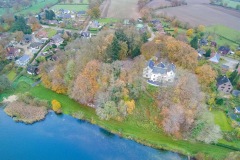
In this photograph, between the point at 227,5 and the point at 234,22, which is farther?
the point at 227,5

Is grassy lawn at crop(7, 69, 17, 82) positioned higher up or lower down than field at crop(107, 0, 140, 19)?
lower down

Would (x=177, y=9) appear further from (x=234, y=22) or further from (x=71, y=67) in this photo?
(x=71, y=67)

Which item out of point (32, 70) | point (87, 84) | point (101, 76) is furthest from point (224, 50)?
point (32, 70)

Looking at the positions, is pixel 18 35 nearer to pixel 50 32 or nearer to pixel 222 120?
pixel 50 32

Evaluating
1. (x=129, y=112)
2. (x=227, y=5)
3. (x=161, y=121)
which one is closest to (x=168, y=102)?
(x=161, y=121)

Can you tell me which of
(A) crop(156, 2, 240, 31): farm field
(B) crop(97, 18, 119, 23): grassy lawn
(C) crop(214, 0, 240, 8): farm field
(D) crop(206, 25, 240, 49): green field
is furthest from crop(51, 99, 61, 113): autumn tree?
(C) crop(214, 0, 240, 8): farm field

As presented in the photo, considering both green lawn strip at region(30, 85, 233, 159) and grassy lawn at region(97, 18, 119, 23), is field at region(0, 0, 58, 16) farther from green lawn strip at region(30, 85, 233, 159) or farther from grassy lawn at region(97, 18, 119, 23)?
green lawn strip at region(30, 85, 233, 159)
